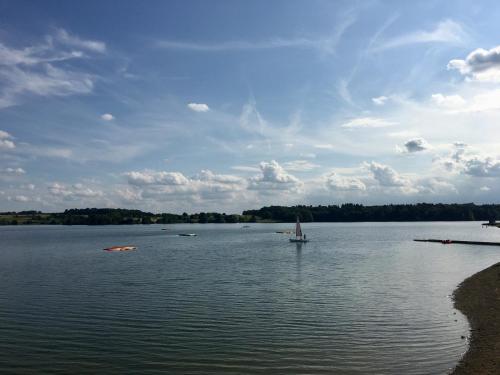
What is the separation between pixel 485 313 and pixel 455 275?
24273 mm

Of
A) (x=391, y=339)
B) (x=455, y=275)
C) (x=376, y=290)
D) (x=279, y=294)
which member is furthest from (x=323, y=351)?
(x=455, y=275)

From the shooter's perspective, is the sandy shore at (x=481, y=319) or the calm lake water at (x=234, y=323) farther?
the calm lake water at (x=234, y=323)

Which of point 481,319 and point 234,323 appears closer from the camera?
point 481,319

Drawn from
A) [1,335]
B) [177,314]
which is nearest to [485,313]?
[177,314]

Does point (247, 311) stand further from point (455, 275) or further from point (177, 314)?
point (455, 275)

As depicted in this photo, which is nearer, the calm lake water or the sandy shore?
the sandy shore

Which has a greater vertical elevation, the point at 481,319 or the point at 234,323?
the point at 481,319

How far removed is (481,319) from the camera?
32.2 m

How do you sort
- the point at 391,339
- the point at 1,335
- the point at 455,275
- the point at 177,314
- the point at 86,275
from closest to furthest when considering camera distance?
the point at 391,339, the point at 1,335, the point at 177,314, the point at 455,275, the point at 86,275

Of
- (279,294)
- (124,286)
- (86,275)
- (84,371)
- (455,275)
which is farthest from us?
(86,275)

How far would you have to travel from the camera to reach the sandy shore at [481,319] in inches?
883

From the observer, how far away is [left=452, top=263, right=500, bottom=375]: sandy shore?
22.4m

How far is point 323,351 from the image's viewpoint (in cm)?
2597

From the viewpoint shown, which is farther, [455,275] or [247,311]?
[455,275]
